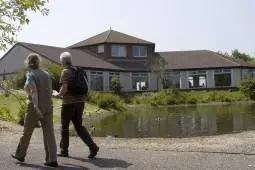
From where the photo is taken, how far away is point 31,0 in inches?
507

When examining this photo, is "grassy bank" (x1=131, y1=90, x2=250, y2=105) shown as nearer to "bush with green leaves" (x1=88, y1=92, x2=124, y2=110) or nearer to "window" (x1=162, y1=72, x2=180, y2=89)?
"window" (x1=162, y1=72, x2=180, y2=89)

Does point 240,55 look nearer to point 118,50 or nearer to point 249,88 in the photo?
point 118,50

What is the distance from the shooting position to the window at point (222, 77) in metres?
54.6

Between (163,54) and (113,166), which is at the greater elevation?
(163,54)

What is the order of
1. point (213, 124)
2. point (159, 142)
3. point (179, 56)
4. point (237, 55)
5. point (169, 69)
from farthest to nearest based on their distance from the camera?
point (237, 55), point (179, 56), point (169, 69), point (213, 124), point (159, 142)

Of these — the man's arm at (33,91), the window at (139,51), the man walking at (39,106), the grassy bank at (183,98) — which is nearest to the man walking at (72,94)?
the man walking at (39,106)

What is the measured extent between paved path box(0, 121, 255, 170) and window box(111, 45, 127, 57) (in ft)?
142

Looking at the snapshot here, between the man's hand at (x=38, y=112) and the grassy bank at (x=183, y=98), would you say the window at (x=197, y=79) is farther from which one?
the man's hand at (x=38, y=112)

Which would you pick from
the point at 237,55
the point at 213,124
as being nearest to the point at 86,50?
the point at 213,124

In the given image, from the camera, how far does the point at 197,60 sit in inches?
2256

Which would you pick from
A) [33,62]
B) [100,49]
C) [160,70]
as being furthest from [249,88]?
[33,62]

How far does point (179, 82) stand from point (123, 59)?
21.7ft

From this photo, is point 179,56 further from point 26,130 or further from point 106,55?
point 26,130

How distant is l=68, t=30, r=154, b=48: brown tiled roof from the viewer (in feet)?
182
